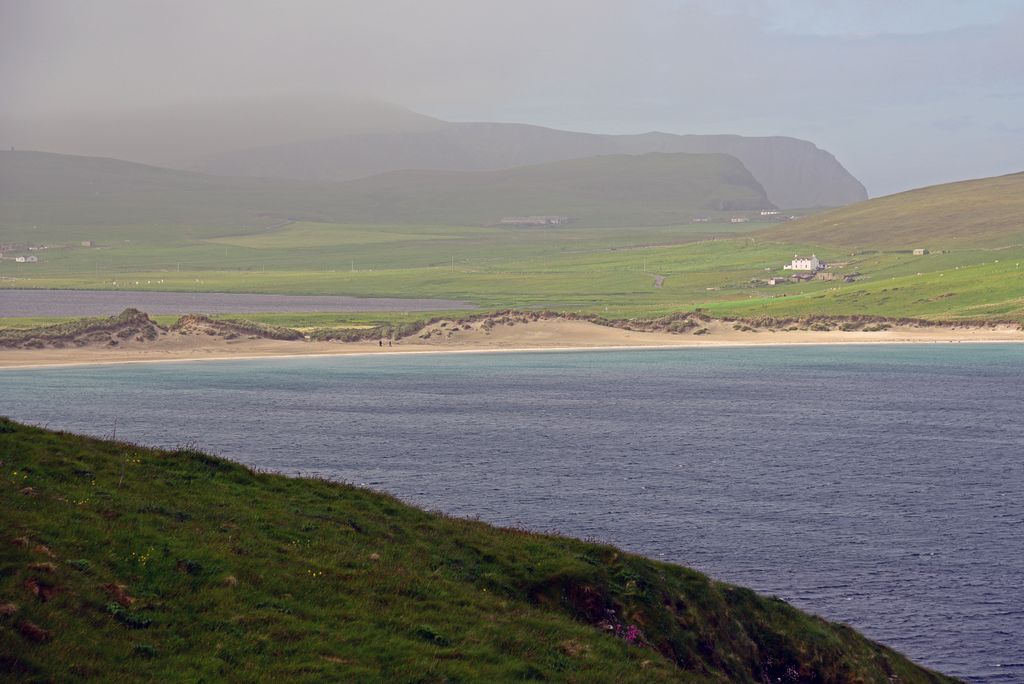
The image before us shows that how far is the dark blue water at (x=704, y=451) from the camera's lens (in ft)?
129

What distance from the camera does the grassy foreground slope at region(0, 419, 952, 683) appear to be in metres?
20.0

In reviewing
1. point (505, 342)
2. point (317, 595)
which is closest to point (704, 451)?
point (317, 595)

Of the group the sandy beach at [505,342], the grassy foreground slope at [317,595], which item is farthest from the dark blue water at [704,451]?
the sandy beach at [505,342]

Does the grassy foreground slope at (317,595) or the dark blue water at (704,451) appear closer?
the grassy foreground slope at (317,595)

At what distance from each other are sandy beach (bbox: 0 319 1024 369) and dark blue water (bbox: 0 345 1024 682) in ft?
35.4

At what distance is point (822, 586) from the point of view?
38531 millimetres

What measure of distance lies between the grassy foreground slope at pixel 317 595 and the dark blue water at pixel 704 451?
822cm

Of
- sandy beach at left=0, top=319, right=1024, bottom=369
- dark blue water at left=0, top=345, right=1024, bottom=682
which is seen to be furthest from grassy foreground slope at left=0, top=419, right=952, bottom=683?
sandy beach at left=0, top=319, right=1024, bottom=369

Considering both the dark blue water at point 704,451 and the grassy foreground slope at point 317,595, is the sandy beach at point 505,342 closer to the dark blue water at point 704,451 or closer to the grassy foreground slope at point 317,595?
the dark blue water at point 704,451

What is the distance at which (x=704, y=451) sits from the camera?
2640 inches

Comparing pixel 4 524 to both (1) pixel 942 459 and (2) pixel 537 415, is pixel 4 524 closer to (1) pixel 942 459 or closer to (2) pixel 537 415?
(1) pixel 942 459

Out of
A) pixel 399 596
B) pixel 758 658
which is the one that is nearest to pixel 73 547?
pixel 399 596

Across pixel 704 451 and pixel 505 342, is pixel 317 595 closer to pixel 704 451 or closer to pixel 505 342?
pixel 704 451

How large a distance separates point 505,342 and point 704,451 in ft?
280
